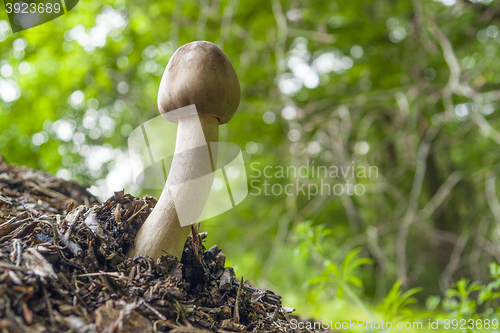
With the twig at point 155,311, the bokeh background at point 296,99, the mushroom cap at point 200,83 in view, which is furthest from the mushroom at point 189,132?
the bokeh background at point 296,99

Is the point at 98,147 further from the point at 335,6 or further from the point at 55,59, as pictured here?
the point at 335,6

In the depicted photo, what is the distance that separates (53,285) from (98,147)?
17.4 ft

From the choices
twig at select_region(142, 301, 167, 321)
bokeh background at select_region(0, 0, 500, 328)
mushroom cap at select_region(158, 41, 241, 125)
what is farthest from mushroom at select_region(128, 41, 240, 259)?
bokeh background at select_region(0, 0, 500, 328)

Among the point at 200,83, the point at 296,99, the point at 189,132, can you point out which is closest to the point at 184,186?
the point at 189,132

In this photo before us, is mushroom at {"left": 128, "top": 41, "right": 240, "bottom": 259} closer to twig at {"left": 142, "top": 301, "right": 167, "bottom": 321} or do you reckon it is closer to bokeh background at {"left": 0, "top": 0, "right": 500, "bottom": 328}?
twig at {"left": 142, "top": 301, "right": 167, "bottom": 321}

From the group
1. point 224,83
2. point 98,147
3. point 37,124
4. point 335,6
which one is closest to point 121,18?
point 37,124

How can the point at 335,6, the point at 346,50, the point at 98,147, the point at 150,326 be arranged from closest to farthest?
the point at 150,326 < the point at 335,6 < the point at 346,50 < the point at 98,147

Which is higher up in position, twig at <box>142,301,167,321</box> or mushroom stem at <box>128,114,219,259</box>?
mushroom stem at <box>128,114,219,259</box>

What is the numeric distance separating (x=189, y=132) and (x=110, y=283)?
0.59m

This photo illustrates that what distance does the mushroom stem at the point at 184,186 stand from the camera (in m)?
1.17

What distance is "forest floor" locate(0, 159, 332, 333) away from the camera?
31.2 inches

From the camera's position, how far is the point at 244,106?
172 inches

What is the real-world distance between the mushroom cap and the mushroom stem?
3.0 inches

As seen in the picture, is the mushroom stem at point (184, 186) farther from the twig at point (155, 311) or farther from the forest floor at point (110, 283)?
the twig at point (155, 311)
